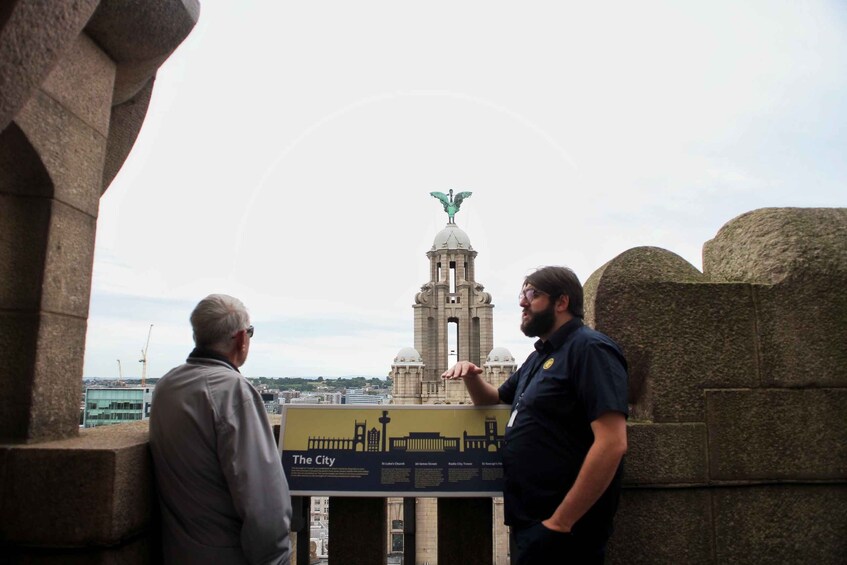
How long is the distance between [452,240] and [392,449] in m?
49.5

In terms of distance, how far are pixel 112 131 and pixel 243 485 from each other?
6.39 feet

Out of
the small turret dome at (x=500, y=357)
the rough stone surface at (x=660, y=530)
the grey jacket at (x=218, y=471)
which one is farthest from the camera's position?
the small turret dome at (x=500, y=357)

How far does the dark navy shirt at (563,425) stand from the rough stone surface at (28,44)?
185 cm

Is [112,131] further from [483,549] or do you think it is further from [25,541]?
[483,549]

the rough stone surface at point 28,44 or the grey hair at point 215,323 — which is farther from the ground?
the rough stone surface at point 28,44

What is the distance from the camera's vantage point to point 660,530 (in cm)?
275

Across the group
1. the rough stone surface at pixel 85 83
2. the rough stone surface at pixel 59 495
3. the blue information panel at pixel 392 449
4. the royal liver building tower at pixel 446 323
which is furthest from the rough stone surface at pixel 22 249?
the royal liver building tower at pixel 446 323

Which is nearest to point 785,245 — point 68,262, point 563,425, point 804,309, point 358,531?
point 804,309

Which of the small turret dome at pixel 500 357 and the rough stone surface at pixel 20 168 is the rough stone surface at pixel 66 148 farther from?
the small turret dome at pixel 500 357

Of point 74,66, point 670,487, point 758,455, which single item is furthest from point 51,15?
point 758,455

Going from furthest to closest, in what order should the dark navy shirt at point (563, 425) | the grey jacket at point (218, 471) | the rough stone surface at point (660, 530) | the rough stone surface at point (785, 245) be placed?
the rough stone surface at point (785, 245) → the rough stone surface at point (660, 530) → the dark navy shirt at point (563, 425) → the grey jacket at point (218, 471)

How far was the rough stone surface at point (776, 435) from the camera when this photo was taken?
2771mm

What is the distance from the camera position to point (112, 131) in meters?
2.89

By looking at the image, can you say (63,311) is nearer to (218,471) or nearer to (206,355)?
(206,355)
